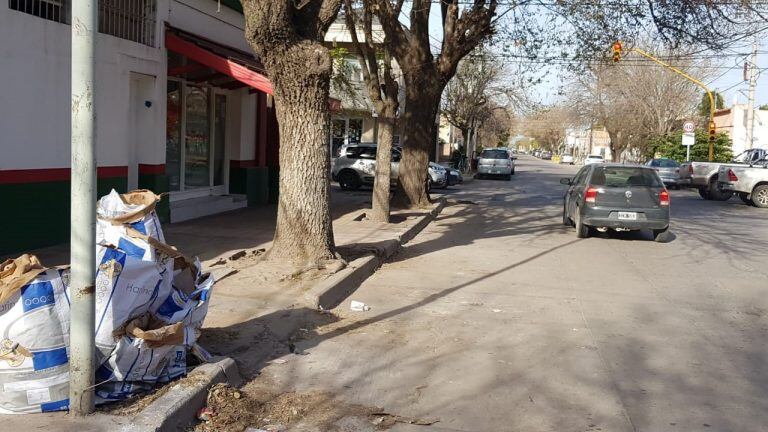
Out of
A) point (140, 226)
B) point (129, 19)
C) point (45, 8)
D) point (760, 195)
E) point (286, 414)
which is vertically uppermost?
point (129, 19)

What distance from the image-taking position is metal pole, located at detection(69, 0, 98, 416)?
4.08 m

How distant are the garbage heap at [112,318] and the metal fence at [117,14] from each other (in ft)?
18.9

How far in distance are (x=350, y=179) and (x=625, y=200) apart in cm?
1344

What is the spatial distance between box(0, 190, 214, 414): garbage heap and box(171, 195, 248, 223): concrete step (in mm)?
8563

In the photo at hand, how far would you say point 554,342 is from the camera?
22.4 feet

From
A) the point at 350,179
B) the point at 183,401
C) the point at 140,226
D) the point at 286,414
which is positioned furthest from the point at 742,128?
the point at 183,401

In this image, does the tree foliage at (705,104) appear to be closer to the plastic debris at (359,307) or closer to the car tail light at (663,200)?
the car tail light at (663,200)

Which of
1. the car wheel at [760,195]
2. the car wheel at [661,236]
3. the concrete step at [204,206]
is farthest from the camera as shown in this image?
the car wheel at [760,195]

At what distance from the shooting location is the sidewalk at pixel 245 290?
571cm

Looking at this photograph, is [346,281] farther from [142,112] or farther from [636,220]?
[636,220]

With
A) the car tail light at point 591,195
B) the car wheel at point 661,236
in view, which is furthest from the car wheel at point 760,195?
the car tail light at point 591,195

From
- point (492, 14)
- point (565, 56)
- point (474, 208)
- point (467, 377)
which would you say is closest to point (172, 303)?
point (467, 377)

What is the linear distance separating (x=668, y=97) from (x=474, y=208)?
110 feet

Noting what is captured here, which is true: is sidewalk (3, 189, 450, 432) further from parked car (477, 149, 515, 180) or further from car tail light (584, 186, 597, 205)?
parked car (477, 149, 515, 180)
